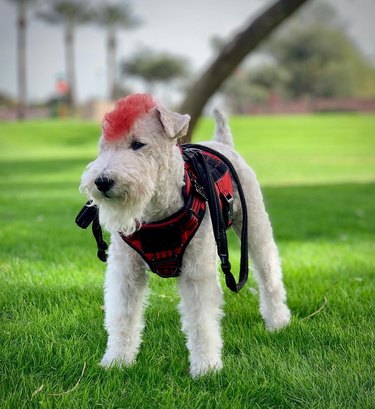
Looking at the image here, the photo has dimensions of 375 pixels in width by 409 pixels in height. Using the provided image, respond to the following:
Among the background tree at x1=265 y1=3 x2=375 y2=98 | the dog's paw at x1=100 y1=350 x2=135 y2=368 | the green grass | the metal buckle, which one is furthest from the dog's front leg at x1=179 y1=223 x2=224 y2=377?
the background tree at x1=265 y1=3 x2=375 y2=98

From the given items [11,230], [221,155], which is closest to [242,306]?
[221,155]

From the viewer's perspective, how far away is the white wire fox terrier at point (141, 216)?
108 inches

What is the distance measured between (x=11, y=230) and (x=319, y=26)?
6924cm

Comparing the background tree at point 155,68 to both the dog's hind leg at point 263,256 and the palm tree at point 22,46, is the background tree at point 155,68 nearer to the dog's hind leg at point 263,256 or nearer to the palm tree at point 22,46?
the palm tree at point 22,46

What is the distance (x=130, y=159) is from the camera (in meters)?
2.75

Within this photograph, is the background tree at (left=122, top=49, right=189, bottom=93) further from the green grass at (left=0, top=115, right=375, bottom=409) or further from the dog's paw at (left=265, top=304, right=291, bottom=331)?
the dog's paw at (left=265, top=304, right=291, bottom=331)

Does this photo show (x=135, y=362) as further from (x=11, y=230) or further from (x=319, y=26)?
(x=319, y=26)

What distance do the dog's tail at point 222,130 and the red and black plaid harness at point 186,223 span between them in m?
0.87

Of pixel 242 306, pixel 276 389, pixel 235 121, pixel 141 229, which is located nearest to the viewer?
pixel 276 389

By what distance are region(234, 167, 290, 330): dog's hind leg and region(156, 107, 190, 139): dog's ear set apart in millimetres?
1152

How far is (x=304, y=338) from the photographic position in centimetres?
364

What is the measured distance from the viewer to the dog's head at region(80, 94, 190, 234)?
8.82 ft

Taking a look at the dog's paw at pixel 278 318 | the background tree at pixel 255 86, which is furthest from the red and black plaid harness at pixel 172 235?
the background tree at pixel 255 86

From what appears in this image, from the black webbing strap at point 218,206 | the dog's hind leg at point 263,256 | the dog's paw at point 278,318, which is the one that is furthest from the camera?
the dog's hind leg at point 263,256
